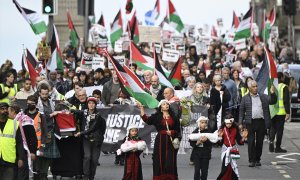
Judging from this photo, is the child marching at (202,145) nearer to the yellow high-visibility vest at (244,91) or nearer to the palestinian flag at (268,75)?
the palestinian flag at (268,75)

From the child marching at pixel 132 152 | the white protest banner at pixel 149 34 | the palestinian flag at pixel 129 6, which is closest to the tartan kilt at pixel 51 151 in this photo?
the child marching at pixel 132 152

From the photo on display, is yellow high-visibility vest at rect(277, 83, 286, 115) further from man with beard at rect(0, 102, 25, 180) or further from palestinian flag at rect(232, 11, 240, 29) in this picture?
palestinian flag at rect(232, 11, 240, 29)

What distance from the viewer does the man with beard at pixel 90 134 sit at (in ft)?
77.7

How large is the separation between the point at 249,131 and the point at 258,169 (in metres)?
1.10

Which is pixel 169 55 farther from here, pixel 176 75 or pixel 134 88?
pixel 134 88

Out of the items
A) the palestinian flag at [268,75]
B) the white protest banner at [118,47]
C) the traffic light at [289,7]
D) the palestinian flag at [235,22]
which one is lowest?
the white protest banner at [118,47]

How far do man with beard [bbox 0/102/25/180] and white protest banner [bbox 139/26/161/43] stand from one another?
27.8m

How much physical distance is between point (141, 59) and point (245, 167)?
6139 millimetres

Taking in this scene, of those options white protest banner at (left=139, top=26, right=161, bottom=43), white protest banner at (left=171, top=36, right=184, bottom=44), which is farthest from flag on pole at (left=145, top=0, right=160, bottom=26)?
white protest banner at (left=171, top=36, right=184, bottom=44)

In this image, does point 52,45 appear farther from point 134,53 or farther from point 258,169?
point 258,169

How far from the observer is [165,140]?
22.0m

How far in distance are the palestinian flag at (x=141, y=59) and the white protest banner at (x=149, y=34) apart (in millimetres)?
15410

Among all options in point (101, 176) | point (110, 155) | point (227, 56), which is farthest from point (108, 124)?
point (227, 56)

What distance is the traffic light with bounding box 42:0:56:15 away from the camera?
29281mm
